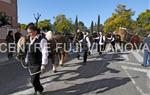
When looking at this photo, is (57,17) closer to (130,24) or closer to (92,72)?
(130,24)

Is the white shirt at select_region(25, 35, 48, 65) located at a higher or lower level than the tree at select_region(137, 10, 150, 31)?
lower

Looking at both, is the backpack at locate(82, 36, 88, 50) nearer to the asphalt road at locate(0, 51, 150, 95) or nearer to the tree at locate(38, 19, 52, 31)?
the tree at locate(38, 19, 52, 31)

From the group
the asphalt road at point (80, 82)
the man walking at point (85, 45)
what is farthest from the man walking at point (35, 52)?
the man walking at point (85, 45)

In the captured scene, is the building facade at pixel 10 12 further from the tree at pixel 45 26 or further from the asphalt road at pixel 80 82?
the asphalt road at pixel 80 82

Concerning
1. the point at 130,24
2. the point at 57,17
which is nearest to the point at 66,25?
the point at 57,17

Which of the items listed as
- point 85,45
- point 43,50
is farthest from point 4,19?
point 43,50

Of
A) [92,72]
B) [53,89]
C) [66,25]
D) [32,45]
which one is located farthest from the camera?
[66,25]

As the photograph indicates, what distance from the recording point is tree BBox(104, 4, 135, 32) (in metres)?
95.7

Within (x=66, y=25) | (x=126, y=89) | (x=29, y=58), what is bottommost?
A: (x=126, y=89)

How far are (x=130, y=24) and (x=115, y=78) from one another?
84.4m

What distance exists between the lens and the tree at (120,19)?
314ft

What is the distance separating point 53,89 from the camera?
Result: 410 inches

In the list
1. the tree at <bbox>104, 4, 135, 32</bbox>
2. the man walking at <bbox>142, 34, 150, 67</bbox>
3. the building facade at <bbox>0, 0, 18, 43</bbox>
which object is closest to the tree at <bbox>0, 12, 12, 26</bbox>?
the building facade at <bbox>0, 0, 18, 43</bbox>

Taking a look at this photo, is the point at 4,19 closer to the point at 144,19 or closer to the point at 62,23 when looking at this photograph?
the point at 62,23
